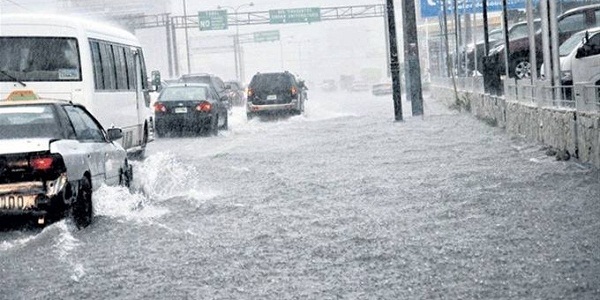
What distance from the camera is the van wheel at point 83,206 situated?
10148 millimetres

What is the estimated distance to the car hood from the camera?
31.6 ft

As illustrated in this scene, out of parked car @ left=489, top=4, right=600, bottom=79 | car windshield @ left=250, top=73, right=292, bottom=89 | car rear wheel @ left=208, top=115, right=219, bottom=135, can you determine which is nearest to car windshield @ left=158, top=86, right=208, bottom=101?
car rear wheel @ left=208, top=115, right=219, bottom=135

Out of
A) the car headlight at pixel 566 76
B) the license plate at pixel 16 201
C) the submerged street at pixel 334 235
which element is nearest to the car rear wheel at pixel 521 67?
the car headlight at pixel 566 76

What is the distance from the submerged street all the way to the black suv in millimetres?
16848

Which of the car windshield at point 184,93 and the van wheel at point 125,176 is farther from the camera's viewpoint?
the car windshield at point 184,93

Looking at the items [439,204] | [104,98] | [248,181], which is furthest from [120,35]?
[439,204]

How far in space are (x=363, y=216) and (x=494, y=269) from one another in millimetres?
3419

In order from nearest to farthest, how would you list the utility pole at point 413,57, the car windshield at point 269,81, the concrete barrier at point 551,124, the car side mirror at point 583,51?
the concrete barrier at point 551,124 < the car side mirror at point 583,51 < the utility pole at point 413,57 < the car windshield at point 269,81

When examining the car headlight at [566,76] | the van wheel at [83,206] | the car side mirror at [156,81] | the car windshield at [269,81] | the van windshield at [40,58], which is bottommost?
the van wheel at [83,206]

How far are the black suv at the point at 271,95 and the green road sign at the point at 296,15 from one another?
43.2 m

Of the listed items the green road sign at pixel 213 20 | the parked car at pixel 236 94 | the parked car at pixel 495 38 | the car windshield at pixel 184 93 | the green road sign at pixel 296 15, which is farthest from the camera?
the green road sign at pixel 213 20

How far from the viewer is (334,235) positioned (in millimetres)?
9297

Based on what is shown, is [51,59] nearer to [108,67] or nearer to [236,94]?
[108,67]

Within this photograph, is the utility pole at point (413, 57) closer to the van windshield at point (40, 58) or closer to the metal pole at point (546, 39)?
the metal pole at point (546, 39)
